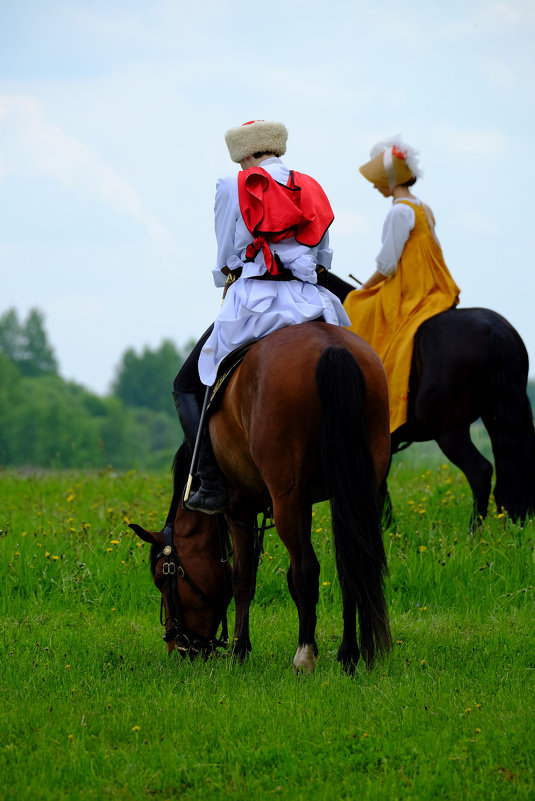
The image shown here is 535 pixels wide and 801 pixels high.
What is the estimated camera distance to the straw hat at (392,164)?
846 cm

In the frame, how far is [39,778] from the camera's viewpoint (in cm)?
364

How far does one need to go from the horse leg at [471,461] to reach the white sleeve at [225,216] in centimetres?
325

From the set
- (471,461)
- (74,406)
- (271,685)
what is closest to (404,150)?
(471,461)

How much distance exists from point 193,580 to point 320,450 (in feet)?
4.97

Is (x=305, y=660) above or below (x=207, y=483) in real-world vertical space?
below

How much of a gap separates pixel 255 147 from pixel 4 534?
4.27 m

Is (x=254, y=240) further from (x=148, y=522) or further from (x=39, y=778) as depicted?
(x=148, y=522)

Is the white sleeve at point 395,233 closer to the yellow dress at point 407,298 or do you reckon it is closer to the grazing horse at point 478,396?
the yellow dress at point 407,298

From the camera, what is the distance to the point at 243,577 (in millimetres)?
5664

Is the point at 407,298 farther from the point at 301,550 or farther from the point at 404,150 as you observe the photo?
the point at 301,550

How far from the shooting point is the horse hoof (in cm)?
485

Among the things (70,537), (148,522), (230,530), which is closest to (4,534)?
(70,537)

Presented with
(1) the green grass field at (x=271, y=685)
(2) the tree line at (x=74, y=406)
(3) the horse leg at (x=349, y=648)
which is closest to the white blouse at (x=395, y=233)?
(1) the green grass field at (x=271, y=685)

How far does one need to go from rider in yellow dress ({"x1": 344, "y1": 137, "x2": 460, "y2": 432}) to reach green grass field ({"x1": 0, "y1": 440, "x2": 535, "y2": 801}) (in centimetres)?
165
